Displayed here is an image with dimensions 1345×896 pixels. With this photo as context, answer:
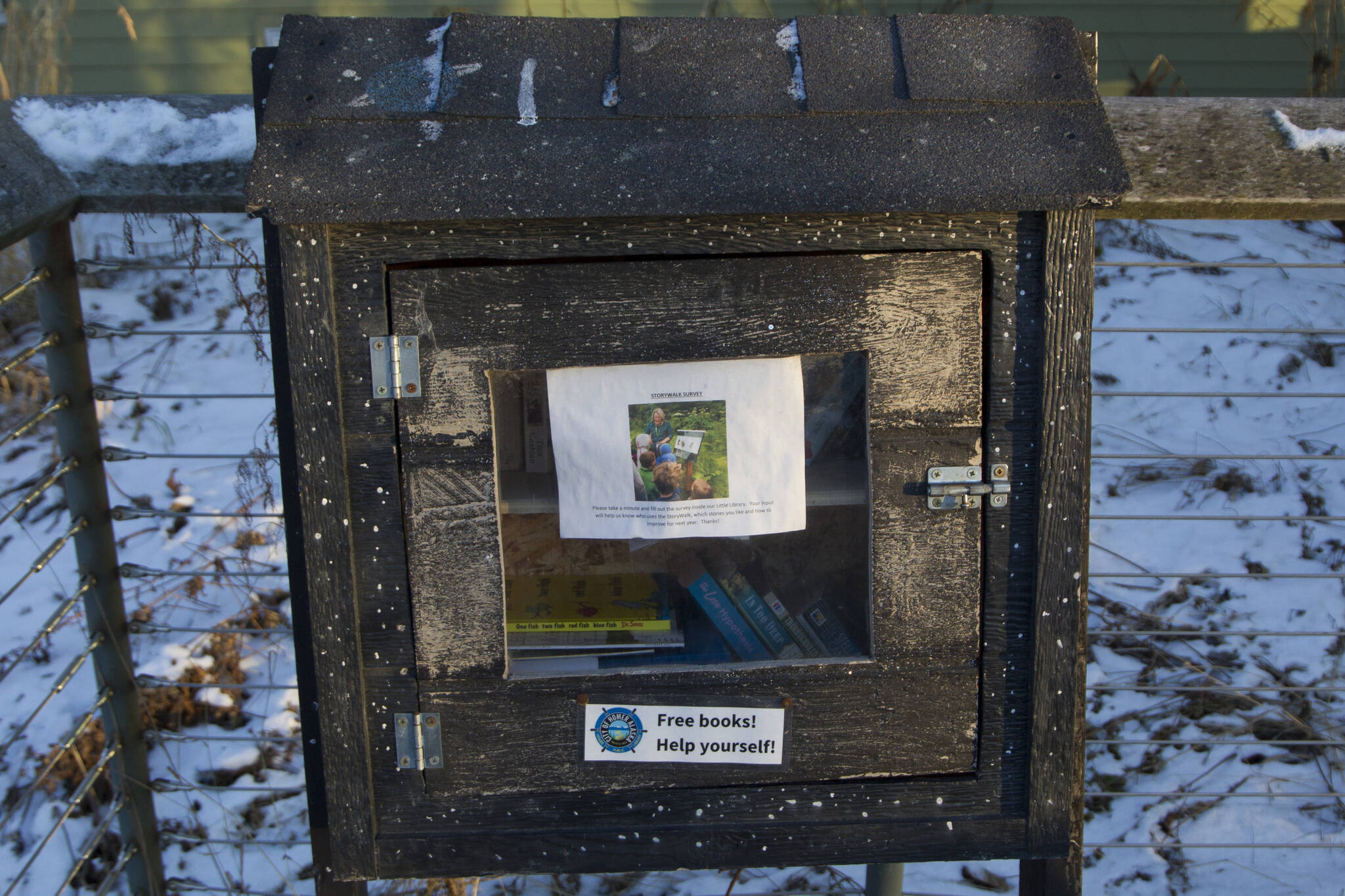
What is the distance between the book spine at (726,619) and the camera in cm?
138

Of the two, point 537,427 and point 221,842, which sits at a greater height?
point 537,427

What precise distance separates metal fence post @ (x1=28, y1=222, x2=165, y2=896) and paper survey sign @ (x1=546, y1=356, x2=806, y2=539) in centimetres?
91

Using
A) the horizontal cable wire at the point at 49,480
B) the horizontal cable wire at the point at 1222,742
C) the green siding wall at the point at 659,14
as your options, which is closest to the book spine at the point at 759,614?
the horizontal cable wire at the point at 1222,742

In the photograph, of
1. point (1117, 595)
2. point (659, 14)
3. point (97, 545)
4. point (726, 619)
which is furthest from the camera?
point (659, 14)

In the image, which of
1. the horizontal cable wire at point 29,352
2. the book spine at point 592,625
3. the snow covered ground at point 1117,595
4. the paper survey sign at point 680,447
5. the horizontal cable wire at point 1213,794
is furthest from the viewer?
the snow covered ground at point 1117,595

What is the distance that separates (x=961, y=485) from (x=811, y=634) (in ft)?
0.99

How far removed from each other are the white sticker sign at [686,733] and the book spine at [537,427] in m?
0.35

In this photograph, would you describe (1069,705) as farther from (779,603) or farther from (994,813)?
(779,603)

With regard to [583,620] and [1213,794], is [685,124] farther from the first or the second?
[1213,794]

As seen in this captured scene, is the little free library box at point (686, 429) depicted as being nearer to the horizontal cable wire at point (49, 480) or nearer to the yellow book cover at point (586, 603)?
the yellow book cover at point (586, 603)

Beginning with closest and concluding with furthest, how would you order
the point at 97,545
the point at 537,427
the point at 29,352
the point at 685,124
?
the point at 685,124 < the point at 537,427 < the point at 29,352 < the point at 97,545

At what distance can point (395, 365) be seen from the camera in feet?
4.02

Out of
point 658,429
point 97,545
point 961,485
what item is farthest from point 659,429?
point 97,545

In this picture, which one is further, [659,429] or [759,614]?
[759,614]
